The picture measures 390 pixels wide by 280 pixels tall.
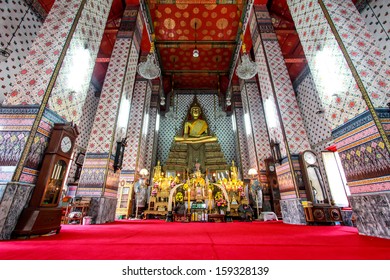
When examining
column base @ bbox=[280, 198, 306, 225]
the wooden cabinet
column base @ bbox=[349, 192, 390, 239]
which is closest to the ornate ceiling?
the wooden cabinet

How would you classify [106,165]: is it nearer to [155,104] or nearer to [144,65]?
[144,65]

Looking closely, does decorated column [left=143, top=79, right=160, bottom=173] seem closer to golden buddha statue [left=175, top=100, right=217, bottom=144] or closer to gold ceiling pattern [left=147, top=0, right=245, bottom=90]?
gold ceiling pattern [left=147, top=0, right=245, bottom=90]

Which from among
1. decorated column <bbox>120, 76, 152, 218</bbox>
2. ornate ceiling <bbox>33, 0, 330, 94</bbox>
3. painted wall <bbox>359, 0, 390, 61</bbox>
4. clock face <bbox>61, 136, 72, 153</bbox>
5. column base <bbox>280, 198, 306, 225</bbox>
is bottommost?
column base <bbox>280, 198, 306, 225</bbox>

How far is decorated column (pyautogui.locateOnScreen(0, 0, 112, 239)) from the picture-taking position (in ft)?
9.16

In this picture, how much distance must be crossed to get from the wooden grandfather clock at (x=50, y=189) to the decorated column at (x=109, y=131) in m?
1.92

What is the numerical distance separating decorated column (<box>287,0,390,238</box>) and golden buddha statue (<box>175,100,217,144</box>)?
32.5ft

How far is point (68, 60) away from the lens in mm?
3795

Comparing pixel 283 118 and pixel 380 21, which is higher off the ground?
pixel 380 21

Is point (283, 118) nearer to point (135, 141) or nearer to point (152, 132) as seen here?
point (135, 141)

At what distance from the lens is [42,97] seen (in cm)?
324

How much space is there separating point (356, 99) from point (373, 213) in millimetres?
1769

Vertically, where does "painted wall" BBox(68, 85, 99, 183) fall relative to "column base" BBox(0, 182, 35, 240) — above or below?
above

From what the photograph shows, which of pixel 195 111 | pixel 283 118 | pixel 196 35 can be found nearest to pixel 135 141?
pixel 195 111

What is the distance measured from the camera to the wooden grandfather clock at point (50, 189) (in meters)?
2.74
